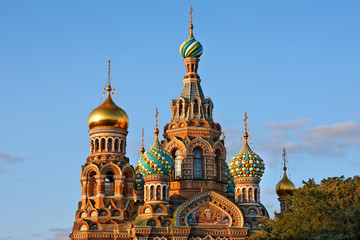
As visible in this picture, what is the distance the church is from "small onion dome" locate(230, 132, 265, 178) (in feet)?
0.17

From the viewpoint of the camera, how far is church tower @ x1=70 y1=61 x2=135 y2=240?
39594 mm

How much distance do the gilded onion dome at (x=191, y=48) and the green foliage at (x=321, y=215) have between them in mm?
13007

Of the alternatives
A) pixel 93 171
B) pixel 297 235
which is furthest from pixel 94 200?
pixel 297 235

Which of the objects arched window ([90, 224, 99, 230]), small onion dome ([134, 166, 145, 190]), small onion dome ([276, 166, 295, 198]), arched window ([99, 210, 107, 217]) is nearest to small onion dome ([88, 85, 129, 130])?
small onion dome ([134, 166, 145, 190])

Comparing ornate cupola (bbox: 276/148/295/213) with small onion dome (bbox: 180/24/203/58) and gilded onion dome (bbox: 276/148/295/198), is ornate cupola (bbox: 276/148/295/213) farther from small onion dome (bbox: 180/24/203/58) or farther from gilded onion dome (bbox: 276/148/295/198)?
small onion dome (bbox: 180/24/203/58)

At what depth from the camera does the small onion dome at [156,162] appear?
3978 centimetres

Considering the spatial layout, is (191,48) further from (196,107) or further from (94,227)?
(94,227)

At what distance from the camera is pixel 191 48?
1789 inches

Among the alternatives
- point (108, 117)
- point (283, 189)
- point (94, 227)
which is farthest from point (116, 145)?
point (283, 189)

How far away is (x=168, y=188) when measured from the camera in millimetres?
39812

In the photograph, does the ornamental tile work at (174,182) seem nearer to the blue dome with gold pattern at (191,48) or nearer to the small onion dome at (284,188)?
the blue dome with gold pattern at (191,48)

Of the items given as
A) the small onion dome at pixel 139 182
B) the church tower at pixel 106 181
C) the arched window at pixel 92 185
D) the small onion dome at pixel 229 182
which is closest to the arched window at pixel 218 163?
the small onion dome at pixel 229 182

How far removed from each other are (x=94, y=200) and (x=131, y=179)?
232 cm

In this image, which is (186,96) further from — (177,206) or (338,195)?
(338,195)
